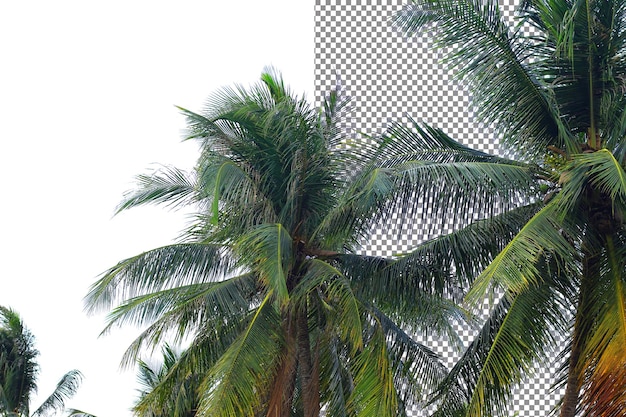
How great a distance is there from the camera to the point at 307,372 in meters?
8.86

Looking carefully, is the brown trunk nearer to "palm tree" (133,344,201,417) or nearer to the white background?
"palm tree" (133,344,201,417)

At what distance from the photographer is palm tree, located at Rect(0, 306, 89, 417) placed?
1491 centimetres

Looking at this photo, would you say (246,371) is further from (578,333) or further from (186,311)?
(578,333)

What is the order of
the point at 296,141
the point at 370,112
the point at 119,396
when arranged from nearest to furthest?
1. the point at 296,141
2. the point at 370,112
3. the point at 119,396

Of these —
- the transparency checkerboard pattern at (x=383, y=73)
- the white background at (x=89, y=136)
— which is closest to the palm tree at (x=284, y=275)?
the transparency checkerboard pattern at (x=383, y=73)

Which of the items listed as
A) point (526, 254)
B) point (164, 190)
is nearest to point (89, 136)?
point (164, 190)

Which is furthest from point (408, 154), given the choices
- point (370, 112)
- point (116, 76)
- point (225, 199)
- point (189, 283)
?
point (116, 76)

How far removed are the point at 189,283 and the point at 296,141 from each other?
5.35 feet

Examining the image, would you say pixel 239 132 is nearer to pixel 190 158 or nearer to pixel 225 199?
pixel 225 199

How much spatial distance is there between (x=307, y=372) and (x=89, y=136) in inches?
323

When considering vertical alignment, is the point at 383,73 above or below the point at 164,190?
above

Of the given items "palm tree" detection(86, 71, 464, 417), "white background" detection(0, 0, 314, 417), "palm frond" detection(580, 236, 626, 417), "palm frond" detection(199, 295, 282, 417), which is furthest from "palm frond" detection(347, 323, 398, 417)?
"white background" detection(0, 0, 314, 417)

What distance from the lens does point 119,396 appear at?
1512 centimetres

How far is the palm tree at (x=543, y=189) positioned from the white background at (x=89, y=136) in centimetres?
704
